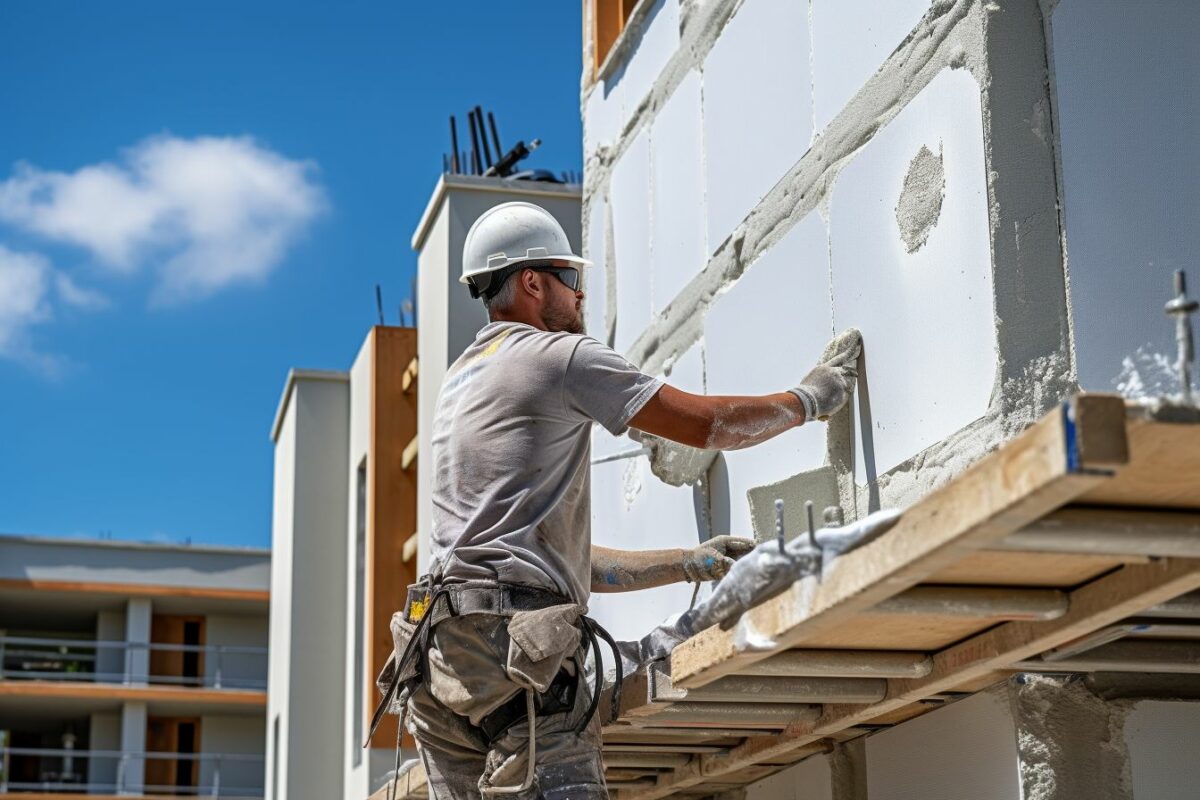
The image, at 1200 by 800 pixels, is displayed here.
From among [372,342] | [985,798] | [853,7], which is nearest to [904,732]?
[985,798]

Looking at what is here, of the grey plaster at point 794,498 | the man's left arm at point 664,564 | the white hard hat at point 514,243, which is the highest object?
the white hard hat at point 514,243

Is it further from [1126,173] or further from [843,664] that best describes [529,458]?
[1126,173]

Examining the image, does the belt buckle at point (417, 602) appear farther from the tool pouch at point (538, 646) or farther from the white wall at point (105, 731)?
the white wall at point (105, 731)

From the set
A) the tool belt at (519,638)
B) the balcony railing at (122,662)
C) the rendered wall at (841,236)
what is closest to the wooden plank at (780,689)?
the tool belt at (519,638)

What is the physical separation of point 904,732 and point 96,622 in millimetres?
39506

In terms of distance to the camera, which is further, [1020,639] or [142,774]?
[142,774]

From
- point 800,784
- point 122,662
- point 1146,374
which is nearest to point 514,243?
point 1146,374

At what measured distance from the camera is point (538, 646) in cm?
424

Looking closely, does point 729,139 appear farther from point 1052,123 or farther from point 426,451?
point 426,451

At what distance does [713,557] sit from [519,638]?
1.38m

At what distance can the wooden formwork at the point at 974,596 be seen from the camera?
108 inches

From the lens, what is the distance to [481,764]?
462 centimetres

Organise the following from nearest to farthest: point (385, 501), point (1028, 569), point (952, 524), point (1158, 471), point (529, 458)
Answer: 1. point (1158, 471)
2. point (952, 524)
3. point (1028, 569)
4. point (529, 458)
5. point (385, 501)

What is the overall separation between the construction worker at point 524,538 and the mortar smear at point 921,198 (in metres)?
0.52
